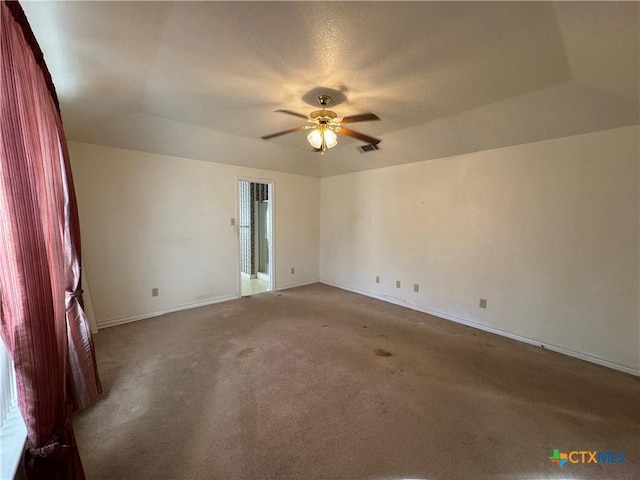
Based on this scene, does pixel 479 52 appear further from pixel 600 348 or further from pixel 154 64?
pixel 600 348

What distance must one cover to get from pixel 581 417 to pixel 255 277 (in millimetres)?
5483

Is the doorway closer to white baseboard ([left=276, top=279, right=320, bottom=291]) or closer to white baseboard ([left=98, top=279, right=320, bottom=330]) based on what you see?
white baseboard ([left=276, top=279, right=320, bottom=291])

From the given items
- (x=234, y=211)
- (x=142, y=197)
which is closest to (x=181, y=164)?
(x=142, y=197)

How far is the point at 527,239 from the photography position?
3.08m

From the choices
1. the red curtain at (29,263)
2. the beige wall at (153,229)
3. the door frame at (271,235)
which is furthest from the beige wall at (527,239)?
the red curtain at (29,263)

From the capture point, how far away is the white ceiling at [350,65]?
1.54m

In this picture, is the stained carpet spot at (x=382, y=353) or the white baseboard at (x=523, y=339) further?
the stained carpet spot at (x=382, y=353)

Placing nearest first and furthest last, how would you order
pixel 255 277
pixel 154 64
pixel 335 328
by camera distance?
pixel 154 64 → pixel 335 328 → pixel 255 277

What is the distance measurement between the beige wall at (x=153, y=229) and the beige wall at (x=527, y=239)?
2.50 meters

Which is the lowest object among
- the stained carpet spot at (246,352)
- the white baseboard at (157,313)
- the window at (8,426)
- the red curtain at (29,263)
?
the stained carpet spot at (246,352)

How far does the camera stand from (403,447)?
5.45ft

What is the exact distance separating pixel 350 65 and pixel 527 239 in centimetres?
273

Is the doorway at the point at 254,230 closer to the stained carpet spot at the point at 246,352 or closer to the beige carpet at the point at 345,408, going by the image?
the beige carpet at the point at 345,408

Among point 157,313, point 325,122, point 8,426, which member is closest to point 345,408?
point 8,426
